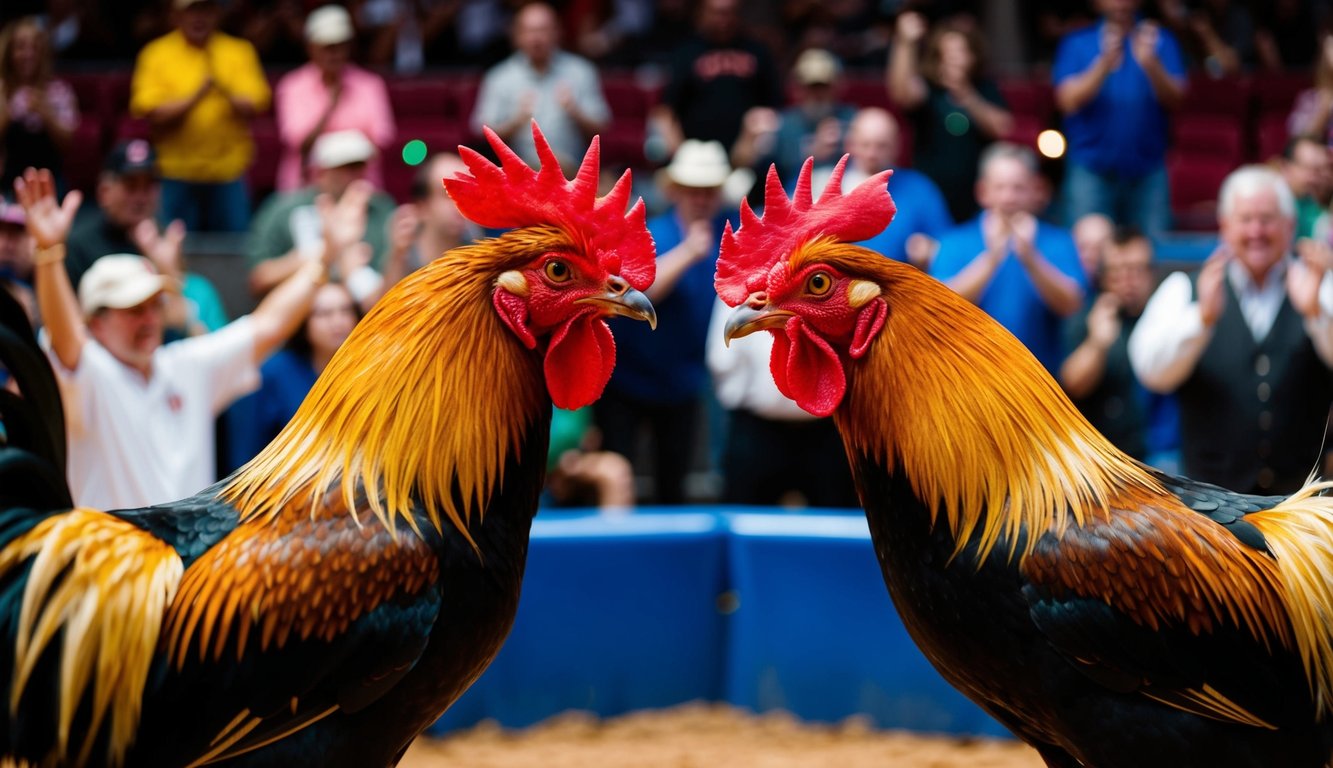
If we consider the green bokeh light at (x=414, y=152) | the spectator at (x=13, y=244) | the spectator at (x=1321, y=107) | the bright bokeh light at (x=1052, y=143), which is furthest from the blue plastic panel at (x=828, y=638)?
the spectator at (x=1321, y=107)

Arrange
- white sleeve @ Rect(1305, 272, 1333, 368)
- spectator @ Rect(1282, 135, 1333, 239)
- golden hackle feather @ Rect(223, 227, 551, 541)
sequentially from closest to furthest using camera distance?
1. golden hackle feather @ Rect(223, 227, 551, 541)
2. white sleeve @ Rect(1305, 272, 1333, 368)
3. spectator @ Rect(1282, 135, 1333, 239)

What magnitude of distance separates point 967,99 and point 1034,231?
1.86m

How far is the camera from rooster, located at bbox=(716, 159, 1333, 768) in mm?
3865

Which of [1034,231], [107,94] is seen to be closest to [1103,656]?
[1034,231]

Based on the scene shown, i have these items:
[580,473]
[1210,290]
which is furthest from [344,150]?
[1210,290]

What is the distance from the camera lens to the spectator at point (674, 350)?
7.94 metres

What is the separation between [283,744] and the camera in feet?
12.1

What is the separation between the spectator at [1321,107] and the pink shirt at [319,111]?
554cm

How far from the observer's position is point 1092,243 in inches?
338

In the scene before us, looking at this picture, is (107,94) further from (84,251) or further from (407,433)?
(407,433)

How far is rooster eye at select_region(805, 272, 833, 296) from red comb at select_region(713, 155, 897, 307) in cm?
9

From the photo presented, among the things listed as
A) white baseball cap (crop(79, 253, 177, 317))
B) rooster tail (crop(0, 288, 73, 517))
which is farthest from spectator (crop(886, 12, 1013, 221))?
rooster tail (crop(0, 288, 73, 517))

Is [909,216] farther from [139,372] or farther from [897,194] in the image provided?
[139,372]

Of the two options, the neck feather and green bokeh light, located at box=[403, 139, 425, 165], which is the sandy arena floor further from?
green bokeh light, located at box=[403, 139, 425, 165]
